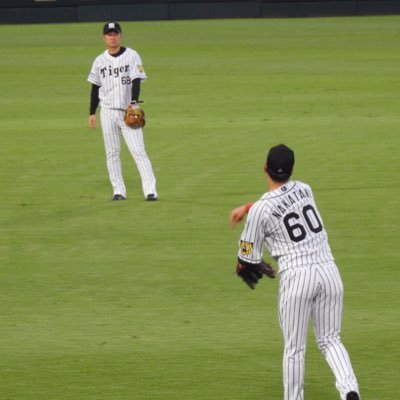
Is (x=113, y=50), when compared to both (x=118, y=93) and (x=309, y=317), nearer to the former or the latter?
(x=118, y=93)

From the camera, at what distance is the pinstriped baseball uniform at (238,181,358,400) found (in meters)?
6.22

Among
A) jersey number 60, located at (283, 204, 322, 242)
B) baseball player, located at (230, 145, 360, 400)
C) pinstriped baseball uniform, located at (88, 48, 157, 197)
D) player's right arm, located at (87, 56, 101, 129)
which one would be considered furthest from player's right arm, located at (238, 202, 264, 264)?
player's right arm, located at (87, 56, 101, 129)

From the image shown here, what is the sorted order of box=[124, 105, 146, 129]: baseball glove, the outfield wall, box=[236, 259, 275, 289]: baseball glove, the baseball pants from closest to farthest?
the baseball pants, box=[236, 259, 275, 289]: baseball glove, box=[124, 105, 146, 129]: baseball glove, the outfield wall

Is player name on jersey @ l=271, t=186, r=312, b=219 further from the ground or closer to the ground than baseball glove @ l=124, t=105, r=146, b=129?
further from the ground

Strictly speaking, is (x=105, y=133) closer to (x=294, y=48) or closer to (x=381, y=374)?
(x=381, y=374)

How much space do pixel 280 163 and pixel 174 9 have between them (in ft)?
107

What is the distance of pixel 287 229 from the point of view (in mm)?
6250

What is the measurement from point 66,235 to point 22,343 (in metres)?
3.55

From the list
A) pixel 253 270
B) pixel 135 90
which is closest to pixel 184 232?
pixel 135 90

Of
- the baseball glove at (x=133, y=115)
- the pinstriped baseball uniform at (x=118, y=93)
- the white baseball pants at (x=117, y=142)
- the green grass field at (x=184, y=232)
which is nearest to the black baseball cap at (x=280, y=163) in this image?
the green grass field at (x=184, y=232)

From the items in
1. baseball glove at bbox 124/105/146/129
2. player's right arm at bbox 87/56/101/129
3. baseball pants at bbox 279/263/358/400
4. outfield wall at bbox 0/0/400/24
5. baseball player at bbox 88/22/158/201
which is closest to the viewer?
baseball pants at bbox 279/263/358/400

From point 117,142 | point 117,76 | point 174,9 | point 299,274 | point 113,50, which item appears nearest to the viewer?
point 299,274

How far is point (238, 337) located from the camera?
834 centimetres

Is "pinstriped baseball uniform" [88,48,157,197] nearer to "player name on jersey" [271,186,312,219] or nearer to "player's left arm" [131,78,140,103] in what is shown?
"player's left arm" [131,78,140,103]
